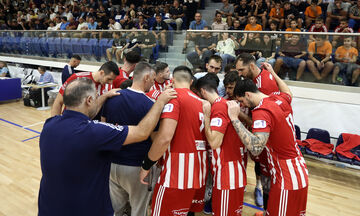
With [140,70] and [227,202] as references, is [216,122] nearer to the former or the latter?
[227,202]

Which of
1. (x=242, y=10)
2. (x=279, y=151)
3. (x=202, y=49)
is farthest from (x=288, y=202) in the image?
(x=242, y=10)

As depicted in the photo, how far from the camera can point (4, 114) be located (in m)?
8.64

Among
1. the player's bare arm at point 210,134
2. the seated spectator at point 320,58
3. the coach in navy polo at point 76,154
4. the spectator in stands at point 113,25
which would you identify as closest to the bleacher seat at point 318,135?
the seated spectator at point 320,58

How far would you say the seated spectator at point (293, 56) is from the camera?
5836mm

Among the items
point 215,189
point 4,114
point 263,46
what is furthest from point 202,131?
point 4,114

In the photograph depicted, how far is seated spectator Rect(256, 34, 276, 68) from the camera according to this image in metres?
6.06

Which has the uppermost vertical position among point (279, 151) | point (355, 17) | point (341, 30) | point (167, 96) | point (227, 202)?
point (355, 17)

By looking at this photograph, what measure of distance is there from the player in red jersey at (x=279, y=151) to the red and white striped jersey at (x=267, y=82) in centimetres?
97

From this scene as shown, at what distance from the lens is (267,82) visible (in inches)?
136

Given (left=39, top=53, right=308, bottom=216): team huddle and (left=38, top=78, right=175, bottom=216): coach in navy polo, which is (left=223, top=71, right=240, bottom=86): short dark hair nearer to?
(left=39, top=53, right=308, bottom=216): team huddle

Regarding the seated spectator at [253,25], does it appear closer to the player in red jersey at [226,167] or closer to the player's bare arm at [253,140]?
the player in red jersey at [226,167]

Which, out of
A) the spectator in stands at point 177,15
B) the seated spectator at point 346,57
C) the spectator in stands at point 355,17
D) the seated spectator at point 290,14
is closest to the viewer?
the seated spectator at point 346,57

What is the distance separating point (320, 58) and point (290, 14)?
3345 millimetres

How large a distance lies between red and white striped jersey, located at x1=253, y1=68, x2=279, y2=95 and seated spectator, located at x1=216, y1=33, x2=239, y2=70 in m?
2.86
